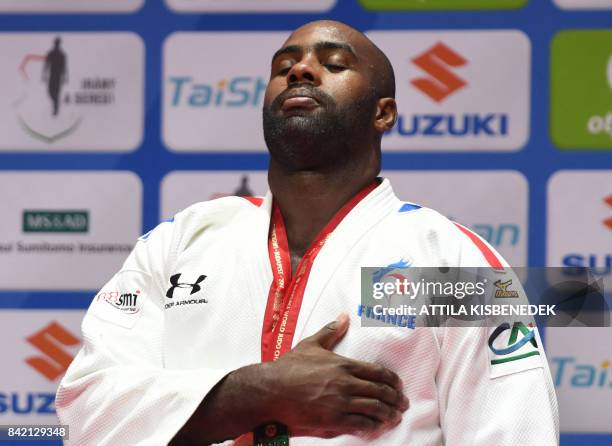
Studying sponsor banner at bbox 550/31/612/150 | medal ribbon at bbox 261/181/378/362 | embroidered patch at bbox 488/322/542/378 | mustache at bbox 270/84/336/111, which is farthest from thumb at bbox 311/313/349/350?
sponsor banner at bbox 550/31/612/150

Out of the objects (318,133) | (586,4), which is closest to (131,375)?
(318,133)

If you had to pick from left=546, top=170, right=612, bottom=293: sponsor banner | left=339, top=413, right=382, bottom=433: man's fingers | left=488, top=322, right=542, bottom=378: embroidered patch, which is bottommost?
left=339, top=413, right=382, bottom=433: man's fingers

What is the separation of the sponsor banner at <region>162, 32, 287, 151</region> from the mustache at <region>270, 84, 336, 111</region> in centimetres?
112

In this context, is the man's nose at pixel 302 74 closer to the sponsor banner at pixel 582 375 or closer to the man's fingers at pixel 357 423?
the man's fingers at pixel 357 423

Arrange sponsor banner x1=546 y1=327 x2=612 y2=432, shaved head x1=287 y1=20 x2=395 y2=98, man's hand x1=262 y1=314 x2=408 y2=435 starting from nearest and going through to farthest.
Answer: man's hand x1=262 y1=314 x2=408 y2=435, shaved head x1=287 y1=20 x2=395 y2=98, sponsor banner x1=546 y1=327 x2=612 y2=432

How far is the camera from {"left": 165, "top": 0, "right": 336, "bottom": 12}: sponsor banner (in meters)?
3.50

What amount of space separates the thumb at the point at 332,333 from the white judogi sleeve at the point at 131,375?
0.73ft

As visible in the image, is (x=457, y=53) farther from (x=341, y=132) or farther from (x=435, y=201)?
(x=341, y=132)

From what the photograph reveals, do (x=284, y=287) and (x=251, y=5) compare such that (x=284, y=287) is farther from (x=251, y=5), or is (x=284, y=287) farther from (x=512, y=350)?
(x=251, y=5)

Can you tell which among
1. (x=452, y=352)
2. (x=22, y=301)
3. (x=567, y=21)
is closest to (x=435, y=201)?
(x=567, y=21)

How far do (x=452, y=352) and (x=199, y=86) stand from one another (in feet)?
5.72

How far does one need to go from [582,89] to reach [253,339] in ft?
5.92

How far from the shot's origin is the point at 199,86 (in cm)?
352

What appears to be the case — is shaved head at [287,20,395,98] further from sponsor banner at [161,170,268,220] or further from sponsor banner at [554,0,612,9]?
sponsor banner at [554,0,612,9]
